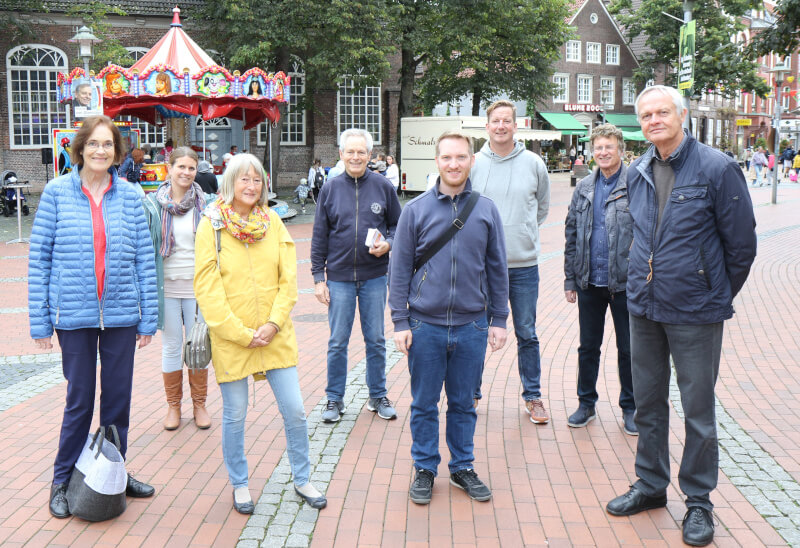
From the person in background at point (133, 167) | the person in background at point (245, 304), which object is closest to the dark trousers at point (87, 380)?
the person in background at point (245, 304)

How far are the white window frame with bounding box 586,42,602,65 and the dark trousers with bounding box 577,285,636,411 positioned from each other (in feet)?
156

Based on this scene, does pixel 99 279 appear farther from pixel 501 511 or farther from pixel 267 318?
pixel 501 511

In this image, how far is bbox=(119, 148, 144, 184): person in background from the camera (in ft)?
51.4

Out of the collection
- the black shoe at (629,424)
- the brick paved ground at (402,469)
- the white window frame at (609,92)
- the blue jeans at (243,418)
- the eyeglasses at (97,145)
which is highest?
the white window frame at (609,92)

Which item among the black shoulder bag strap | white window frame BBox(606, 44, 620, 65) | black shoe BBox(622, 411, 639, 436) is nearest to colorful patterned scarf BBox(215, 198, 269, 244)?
the black shoulder bag strap

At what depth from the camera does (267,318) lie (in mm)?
3973

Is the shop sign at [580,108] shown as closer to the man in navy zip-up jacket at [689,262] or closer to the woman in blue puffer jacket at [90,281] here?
the man in navy zip-up jacket at [689,262]

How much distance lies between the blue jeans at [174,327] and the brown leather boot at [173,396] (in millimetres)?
52

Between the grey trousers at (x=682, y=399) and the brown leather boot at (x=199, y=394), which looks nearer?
the grey trousers at (x=682, y=399)

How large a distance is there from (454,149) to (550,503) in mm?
1895

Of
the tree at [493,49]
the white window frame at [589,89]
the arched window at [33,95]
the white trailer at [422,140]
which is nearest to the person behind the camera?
the white trailer at [422,140]

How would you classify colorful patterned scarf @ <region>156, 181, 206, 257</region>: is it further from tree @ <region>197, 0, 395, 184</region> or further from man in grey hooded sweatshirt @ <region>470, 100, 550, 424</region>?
tree @ <region>197, 0, 395, 184</region>

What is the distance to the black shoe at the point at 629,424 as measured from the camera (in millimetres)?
5070

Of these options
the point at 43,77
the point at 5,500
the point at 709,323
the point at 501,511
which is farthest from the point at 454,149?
the point at 43,77
